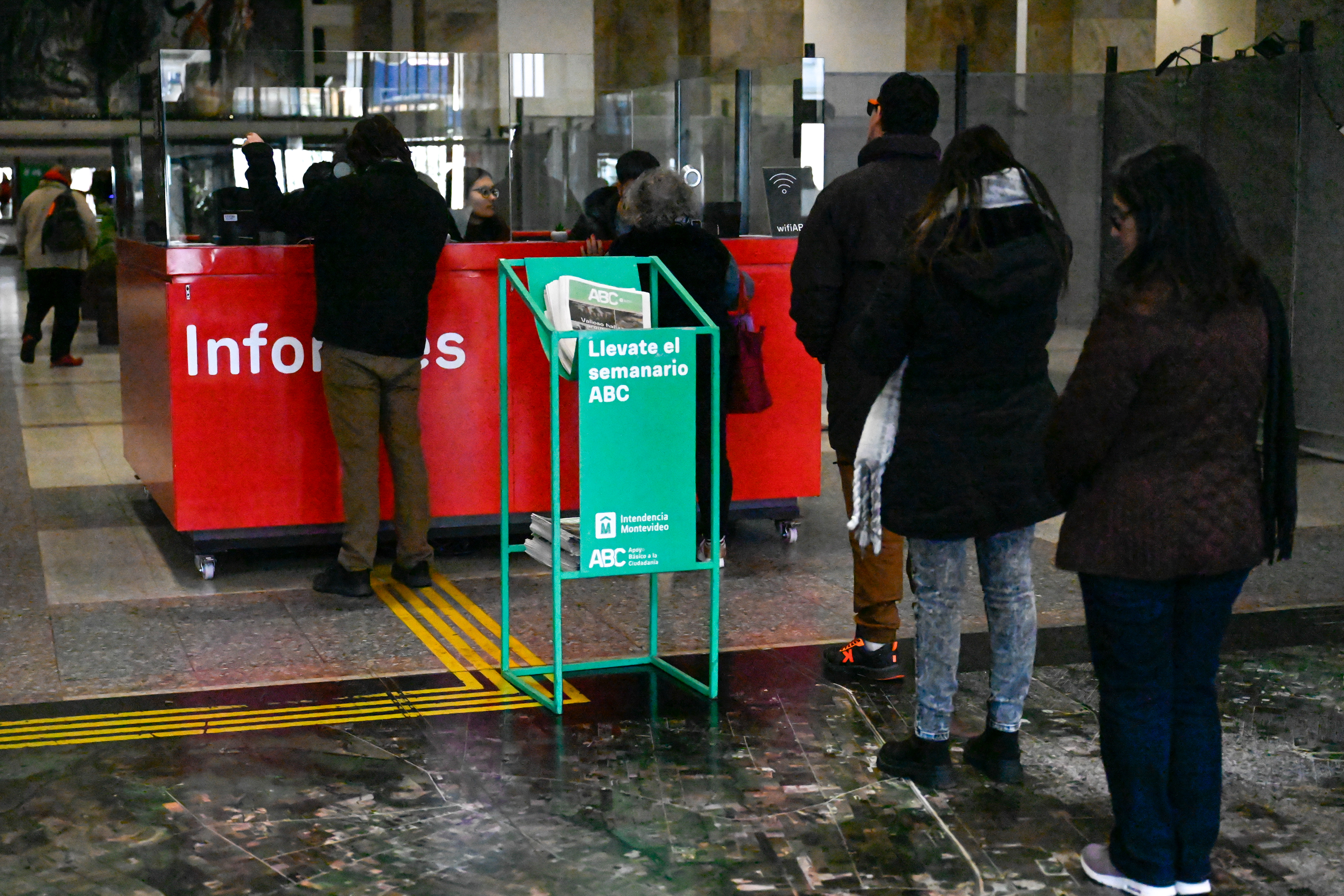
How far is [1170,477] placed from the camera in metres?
3.23

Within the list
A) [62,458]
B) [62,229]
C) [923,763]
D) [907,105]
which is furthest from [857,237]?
[62,229]

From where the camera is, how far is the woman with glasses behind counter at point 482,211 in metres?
7.16

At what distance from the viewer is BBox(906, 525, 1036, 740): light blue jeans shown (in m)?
4.01

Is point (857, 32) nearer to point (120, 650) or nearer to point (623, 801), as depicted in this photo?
point (120, 650)

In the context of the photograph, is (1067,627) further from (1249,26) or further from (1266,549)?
(1249,26)

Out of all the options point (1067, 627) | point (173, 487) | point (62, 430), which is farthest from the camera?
point (62, 430)

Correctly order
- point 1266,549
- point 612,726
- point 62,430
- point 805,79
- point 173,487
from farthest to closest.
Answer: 1. point 62,430
2. point 805,79
3. point 173,487
4. point 612,726
5. point 1266,549

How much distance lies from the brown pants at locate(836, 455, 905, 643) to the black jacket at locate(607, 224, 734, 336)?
1228 mm

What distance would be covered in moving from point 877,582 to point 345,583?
2380 mm

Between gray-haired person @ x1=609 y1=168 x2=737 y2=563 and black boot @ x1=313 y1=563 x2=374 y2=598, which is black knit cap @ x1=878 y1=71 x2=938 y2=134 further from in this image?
black boot @ x1=313 y1=563 x2=374 y2=598

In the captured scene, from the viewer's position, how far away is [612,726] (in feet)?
15.2


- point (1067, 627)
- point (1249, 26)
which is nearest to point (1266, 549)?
point (1067, 627)

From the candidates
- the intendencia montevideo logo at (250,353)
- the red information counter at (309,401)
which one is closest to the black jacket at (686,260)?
the red information counter at (309,401)

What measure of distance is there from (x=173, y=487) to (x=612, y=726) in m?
2.79
